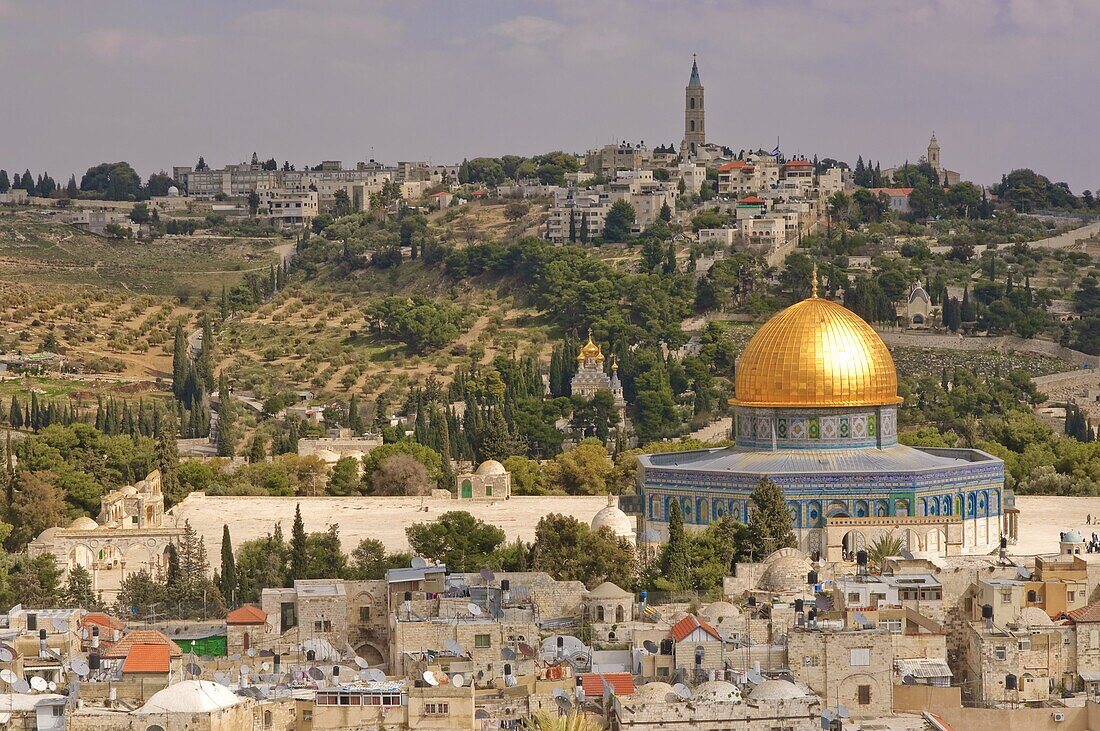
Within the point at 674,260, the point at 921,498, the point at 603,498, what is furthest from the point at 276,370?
the point at 921,498

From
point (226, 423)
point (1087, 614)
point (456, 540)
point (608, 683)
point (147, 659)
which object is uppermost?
point (147, 659)

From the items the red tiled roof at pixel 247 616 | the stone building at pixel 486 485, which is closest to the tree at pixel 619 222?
the stone building at pixel 486 485

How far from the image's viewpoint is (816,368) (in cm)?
4425

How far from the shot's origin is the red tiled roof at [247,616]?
113ft

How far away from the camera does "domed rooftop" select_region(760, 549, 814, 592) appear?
1426 inches

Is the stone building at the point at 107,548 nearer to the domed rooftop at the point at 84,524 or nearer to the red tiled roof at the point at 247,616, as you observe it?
the domed rooftop at the point at 84,524

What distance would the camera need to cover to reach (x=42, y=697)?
2869 cm

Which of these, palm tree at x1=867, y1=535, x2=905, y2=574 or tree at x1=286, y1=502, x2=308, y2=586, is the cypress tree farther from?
palm tree at x1=867, y1=535, x2=905, y2=574

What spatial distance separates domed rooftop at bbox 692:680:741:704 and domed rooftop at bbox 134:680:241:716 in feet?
15.7

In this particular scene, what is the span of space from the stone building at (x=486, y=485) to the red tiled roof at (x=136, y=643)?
17.6 meters

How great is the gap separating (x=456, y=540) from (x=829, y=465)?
6277 mm

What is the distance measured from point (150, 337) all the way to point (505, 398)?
24895 mm

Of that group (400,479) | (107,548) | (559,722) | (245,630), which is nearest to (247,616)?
(245,630)

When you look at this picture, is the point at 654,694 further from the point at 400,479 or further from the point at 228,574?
the point at 400,479
